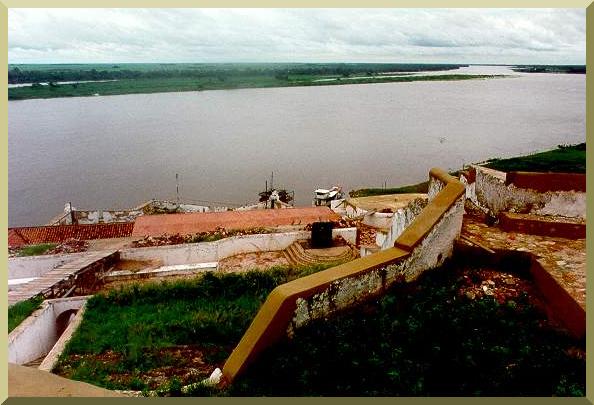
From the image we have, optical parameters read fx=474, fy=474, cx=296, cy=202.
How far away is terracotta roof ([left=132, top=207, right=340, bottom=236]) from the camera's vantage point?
14844 millimetres

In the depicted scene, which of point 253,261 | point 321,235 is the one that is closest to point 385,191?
point 321,235

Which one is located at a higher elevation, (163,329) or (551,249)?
(551,249)

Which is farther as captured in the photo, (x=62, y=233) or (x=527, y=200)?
(x=62, y=233)

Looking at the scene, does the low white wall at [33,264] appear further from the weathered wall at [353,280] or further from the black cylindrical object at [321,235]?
the weathered wall at [353,280]

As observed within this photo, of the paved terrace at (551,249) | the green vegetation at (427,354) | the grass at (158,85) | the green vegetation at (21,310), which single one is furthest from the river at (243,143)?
the green vegetation at (427,354)

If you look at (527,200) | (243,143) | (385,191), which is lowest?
(385,191)

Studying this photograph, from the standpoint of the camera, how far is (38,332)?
24.7 feet

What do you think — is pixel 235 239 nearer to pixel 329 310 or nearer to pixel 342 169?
pixel 329 310

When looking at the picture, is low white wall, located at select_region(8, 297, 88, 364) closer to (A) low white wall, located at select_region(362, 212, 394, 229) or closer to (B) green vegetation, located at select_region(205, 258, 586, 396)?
(B) green vegetation, located at select_region(205, 258, 586, 396)

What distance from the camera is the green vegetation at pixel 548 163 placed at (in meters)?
27.7

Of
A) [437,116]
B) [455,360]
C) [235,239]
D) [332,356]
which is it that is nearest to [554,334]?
[455,360]

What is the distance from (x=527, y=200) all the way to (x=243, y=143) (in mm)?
36612

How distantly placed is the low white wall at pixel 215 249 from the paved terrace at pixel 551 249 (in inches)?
286

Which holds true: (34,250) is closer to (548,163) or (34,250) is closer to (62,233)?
(62,233)
